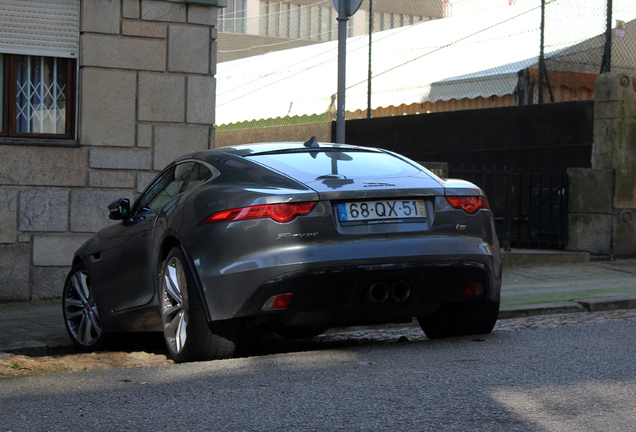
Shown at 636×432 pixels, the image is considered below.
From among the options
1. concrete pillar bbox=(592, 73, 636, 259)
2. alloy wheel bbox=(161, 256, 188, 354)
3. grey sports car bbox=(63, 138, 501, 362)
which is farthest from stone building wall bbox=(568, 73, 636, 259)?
alloy wheel bbox=(161, 256, 188, 354)

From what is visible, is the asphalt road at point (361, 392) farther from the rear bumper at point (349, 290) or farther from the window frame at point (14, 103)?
the window frame at point (14, 103)

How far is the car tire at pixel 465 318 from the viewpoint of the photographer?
6176mm

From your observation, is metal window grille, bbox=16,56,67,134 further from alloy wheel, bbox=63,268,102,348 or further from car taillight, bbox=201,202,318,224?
car taillight, bbox=201,202,318,224

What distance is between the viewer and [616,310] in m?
8.65

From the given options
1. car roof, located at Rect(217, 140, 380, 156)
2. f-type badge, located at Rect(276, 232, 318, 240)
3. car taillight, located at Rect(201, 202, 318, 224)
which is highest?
car roof, located at Rect(217, 140, 380, 156)

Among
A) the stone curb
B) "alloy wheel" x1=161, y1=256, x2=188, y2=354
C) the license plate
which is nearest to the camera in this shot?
the license plate

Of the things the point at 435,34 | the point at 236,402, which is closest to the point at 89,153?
the point at 236,402

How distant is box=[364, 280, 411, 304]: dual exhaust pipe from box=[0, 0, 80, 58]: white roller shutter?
18.6 feet

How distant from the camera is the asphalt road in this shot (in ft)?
12.8

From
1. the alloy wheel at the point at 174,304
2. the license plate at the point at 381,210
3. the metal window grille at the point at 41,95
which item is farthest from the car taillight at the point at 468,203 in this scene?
the metal window grille at the point at 41,95

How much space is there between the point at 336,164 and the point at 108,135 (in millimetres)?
4516

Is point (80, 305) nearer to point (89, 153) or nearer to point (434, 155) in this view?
point (89, 153)

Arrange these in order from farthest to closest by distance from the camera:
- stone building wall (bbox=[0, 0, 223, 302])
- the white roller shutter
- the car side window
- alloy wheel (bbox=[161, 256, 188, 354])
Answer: the white roller shutter → stone building wall (bbox=[0, 0, 223, 302]) → the car side window → alloy wheel (bbox=[161, 256, 188, 354])

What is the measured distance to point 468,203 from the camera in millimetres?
5797
